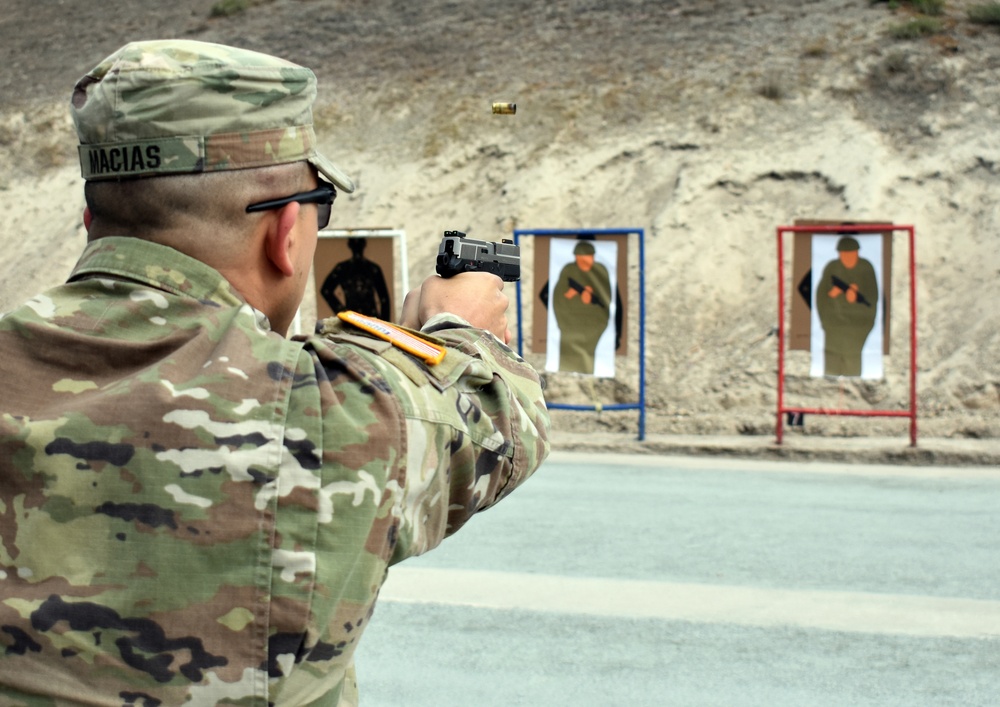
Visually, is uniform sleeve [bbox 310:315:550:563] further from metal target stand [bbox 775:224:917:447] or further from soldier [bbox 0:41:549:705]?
metal target stand [bbox 775:224:917:447]

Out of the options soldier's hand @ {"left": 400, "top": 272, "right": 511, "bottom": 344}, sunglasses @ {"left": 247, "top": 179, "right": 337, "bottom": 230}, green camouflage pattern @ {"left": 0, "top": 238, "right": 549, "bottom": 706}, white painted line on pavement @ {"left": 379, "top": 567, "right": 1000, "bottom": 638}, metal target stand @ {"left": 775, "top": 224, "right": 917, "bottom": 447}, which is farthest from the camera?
metal target stand @ {"left": 775, "top": 224, "right": 917, "bottom": 447}

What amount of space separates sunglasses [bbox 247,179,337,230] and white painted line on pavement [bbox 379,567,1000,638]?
4.18 m

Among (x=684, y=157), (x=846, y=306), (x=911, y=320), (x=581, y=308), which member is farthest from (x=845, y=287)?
(x=684, y=157)

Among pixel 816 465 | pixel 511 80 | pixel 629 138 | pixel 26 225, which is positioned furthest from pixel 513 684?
pixel 26 225

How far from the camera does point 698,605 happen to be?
5656mm

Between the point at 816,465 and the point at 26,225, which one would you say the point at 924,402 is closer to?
the point at 816,465

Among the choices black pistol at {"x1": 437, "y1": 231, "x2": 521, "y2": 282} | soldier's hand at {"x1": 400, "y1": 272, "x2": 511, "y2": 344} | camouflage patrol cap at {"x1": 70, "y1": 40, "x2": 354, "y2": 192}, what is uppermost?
camouflage patrol cap at {"x1": 70, "y1": 40, "x2": 354, "y2": 192}

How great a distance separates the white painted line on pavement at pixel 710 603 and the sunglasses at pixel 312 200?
4.18 metres

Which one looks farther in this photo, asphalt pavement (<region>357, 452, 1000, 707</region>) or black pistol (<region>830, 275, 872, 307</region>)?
black pistol (<region>830, 275, 872, 307</region>)

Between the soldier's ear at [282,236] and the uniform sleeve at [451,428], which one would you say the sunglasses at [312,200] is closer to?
the soldier's ear at [282,236]

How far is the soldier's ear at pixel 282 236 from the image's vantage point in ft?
4.91

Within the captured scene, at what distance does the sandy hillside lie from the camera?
14.0 m

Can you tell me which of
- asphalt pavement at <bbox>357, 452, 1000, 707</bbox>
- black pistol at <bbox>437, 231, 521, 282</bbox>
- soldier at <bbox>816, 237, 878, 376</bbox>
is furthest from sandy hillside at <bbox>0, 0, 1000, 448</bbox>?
black pistol at <bbox>437, 231, 521, 282</bbox>

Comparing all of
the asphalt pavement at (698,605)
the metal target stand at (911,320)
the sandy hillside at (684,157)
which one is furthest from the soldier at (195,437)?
the sandy hillside at (684,157)
